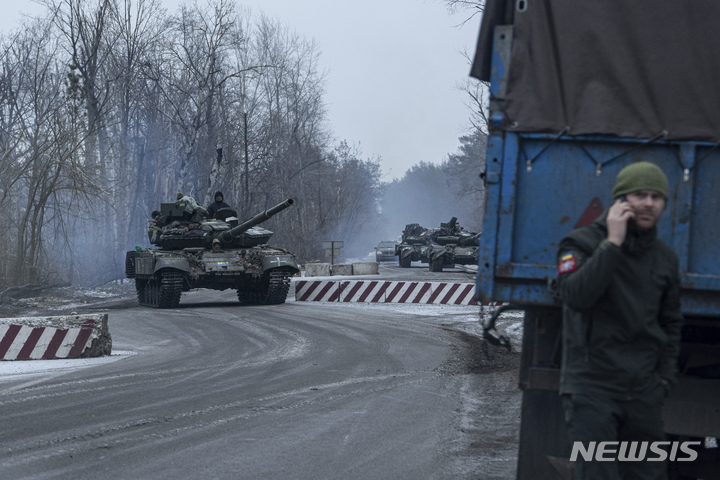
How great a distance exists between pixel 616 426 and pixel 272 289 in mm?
19248

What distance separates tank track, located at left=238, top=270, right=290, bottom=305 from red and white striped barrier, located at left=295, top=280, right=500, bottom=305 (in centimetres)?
142

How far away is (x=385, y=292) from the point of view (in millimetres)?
24031

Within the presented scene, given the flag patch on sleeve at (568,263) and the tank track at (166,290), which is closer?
the flag patch on sleeve at (568,263)

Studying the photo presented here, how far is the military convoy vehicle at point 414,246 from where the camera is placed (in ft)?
156

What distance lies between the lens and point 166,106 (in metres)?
46.8

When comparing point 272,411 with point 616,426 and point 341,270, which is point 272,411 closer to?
point 616,426

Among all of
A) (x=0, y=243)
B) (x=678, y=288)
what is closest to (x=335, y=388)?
(x=678, y=288)

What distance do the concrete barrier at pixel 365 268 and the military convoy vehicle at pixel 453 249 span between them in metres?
2.98

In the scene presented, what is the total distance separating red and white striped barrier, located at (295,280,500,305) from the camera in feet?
76.2

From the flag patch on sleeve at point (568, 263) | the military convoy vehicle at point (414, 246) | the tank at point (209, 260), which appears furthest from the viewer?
the military convoy vehicle at point (414, 246)

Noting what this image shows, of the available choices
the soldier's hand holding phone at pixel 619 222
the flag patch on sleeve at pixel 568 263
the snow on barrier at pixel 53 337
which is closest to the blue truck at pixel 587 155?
the flag patch on sleeve at pixel 568 263

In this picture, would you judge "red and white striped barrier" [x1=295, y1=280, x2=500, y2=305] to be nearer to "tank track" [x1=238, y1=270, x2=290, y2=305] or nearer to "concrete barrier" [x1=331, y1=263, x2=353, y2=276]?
"tank track" [x1=238, y1=270, x2=290, y2=305]

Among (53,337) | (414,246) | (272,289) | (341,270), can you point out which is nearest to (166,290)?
(272,289)

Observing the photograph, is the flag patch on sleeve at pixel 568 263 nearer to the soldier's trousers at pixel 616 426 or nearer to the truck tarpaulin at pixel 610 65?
the soldier's trousers at pixel 616 426
